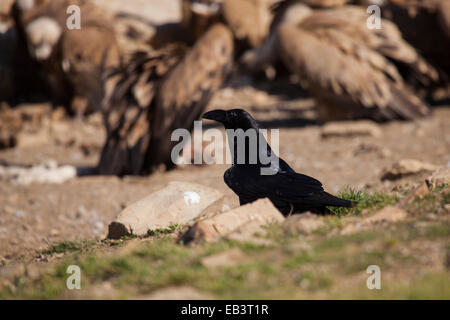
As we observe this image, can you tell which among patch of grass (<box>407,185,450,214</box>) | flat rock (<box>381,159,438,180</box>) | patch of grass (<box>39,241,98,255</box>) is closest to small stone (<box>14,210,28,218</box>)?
patch of grass (<box>39,241,98,255</box>)

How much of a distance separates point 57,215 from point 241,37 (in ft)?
26.8

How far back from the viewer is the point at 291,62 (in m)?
10.5

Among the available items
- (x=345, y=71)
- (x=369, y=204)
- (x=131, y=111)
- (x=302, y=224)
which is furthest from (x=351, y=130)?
(x=302, y=224)

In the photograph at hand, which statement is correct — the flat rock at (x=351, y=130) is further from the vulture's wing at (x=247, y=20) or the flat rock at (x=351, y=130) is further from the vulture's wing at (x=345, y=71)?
the vulture's wing at (x=247, y=20)

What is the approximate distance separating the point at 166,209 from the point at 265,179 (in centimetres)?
122

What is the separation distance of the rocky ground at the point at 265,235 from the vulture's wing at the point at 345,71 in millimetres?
379

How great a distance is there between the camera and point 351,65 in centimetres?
1028

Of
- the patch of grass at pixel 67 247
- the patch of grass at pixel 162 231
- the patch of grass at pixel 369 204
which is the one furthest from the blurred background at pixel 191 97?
the patch of grass at pixel 369 204

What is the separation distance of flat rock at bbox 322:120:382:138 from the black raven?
633 cm

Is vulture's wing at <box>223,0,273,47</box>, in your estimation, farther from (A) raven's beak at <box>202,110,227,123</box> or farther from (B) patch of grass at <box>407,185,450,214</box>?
(B) patch of grass at <box>407,185,450,214</box>

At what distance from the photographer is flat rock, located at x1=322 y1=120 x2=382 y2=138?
10406mm

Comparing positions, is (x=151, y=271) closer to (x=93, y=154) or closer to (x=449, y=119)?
(x=93, y=154)

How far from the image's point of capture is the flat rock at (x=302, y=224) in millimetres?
3699

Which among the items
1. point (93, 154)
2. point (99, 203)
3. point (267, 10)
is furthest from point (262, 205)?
point (267, 10)
